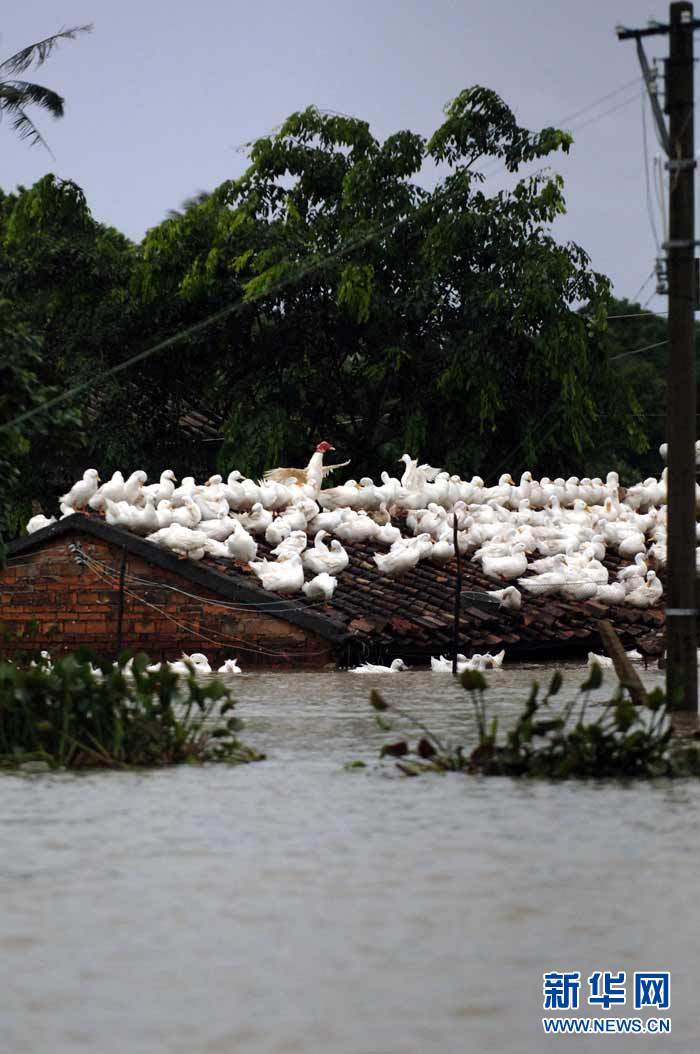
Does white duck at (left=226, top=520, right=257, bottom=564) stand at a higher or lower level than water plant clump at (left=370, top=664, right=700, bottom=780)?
higher

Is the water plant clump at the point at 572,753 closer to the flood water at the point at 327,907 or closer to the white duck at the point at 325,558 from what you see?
the flood water at the point at 327,907

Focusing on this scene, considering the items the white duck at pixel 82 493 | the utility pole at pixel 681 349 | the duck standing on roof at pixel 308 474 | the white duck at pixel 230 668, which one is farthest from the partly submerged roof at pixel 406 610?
the utility pole at pixel 681 349

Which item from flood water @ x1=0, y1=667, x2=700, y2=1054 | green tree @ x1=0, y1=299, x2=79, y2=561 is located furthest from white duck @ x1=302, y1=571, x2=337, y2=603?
flood water @ x1=0, y1=667, x2=700, y2=1054

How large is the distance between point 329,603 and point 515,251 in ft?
41.9

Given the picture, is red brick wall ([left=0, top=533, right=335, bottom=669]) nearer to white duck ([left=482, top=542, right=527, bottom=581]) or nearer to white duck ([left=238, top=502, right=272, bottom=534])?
white duck ([left=238, top=502, right=272, bottom=534])

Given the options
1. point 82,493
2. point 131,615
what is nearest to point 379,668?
point 131,615

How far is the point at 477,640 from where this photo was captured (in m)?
20.2

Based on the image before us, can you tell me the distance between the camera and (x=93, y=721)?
11.4 meters

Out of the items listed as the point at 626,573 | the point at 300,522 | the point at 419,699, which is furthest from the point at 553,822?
the point at 626,573

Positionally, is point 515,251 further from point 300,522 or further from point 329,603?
point 329,603

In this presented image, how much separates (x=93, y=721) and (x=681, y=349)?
17.4 ft

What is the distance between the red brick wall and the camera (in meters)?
19.4

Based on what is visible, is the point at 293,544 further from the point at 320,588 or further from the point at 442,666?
the point at 442,666

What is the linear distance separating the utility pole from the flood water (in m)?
3.52
